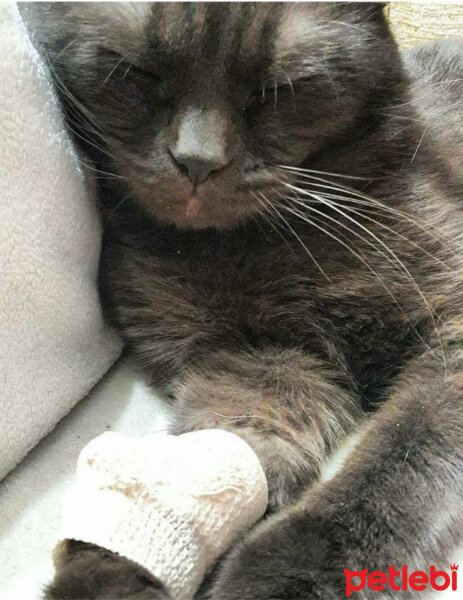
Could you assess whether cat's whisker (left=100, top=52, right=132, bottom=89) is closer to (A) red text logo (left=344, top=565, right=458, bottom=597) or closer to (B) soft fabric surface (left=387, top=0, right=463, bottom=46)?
(A) red text logo (left=344, top=565, right=458, bottom=597)

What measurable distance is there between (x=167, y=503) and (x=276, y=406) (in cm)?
24

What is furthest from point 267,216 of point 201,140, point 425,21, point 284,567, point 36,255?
point 425,21

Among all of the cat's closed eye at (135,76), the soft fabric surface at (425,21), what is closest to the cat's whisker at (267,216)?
the cat's closed eye at (135,76)

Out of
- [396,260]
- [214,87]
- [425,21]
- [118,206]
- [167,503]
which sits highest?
[214,87]

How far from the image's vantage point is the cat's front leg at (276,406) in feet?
2.69

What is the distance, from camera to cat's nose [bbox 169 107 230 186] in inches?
27.8

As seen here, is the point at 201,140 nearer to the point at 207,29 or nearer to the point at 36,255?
the point at 207,29

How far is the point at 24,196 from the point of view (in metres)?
0.82

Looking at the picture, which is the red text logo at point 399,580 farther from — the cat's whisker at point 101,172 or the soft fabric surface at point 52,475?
the cat's whisker at point 101,172

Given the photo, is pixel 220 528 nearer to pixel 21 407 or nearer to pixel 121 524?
pixel 121 524

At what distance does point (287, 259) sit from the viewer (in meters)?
0.88

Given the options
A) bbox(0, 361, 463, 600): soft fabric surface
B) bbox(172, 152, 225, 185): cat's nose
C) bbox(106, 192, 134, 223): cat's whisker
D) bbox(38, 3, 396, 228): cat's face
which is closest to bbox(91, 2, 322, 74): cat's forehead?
bbox(38, 3, 396, 228): cat's face

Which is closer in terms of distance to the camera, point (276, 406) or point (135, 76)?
point (135, 76)

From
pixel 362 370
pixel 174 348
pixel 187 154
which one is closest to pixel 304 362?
pixel 362 370
